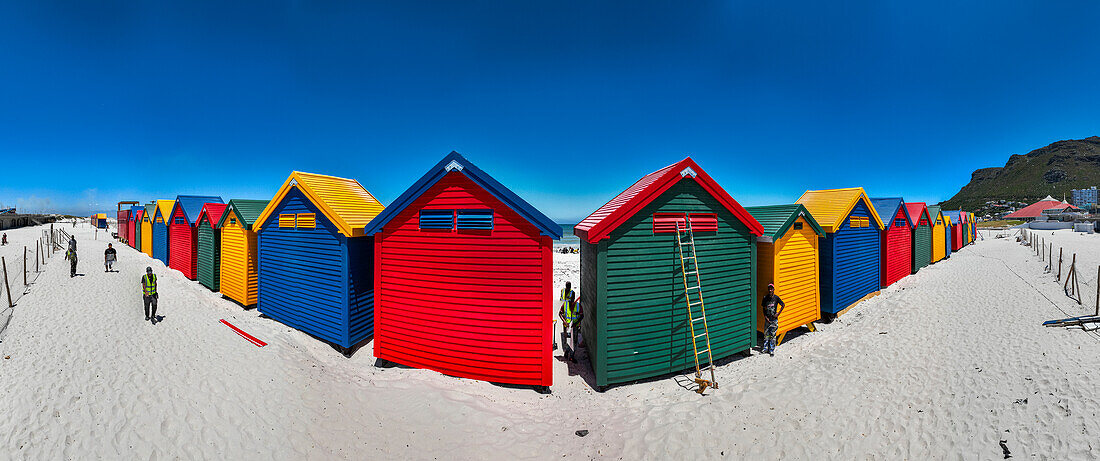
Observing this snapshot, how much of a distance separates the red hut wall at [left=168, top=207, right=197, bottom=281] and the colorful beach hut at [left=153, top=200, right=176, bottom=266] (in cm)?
97

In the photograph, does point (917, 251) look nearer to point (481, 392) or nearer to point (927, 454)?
point (927, 454)

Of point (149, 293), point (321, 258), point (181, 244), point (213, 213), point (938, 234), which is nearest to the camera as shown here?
point (321, 258)

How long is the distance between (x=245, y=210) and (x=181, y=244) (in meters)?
10.5

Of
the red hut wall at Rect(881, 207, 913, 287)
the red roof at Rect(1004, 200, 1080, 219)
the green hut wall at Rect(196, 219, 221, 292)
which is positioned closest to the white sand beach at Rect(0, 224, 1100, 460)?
the green hut wall at Rect(196, 219, 221, 292)

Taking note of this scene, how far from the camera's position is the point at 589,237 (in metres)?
7.41

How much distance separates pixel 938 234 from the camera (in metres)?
27.3

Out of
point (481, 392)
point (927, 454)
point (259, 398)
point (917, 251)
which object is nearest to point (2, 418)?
point (259, 398)

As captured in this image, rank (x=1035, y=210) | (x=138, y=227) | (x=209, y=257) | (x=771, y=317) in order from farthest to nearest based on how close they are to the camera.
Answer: (x=1035, y=210) < (x=138, y=227) < (x=209, y=257) < (x=771, y=317)

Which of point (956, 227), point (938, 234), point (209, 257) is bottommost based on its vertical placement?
point (209, 257)

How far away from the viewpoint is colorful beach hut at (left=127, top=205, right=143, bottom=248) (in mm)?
31078

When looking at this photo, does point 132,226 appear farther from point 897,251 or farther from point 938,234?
point 938,234

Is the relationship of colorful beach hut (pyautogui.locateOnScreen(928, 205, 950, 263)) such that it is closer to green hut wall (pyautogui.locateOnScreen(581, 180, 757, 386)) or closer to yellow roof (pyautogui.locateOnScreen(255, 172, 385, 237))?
green hut wall (pyautogui.locateOnScreen(581, 180, 757, 386))

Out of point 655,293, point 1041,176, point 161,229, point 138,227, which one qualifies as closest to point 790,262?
point 655,293

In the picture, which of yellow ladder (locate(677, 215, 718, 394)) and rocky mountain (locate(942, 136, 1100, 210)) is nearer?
yellow ladder (locate(677, 215, 718, 394))
